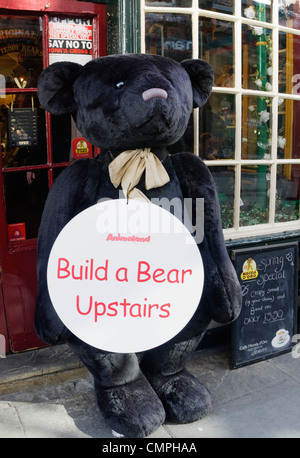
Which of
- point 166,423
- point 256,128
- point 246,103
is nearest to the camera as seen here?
point 166,423

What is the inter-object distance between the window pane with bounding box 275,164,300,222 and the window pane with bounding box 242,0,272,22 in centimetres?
109

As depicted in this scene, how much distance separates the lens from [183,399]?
2.58m

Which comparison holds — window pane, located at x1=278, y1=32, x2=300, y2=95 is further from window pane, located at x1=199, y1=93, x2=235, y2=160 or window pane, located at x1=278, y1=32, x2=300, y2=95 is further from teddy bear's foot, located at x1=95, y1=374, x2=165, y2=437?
teddy bear's foot, located at x1=95, y1=374, x2=165, y2=437

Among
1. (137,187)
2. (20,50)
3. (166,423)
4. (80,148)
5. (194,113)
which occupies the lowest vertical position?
(166,423)

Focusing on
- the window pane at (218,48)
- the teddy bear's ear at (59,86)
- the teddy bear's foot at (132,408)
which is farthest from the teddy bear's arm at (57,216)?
the window pane at (218,48)

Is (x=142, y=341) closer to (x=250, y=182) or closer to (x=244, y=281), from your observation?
(x=244, y=281)

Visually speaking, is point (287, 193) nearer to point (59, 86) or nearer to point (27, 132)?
point (27, 132)

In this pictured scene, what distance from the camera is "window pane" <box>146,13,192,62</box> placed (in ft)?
9.79

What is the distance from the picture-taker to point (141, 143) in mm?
2285

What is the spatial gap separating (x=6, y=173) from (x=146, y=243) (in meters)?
1.29

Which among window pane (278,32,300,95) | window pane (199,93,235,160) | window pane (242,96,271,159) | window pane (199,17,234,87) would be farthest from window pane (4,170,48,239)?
window pane (278,32,300,95)

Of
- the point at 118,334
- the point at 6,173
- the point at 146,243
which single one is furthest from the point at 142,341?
the point at 6,173

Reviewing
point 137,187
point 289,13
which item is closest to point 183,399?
point 137,187

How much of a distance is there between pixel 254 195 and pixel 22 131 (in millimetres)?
1732
